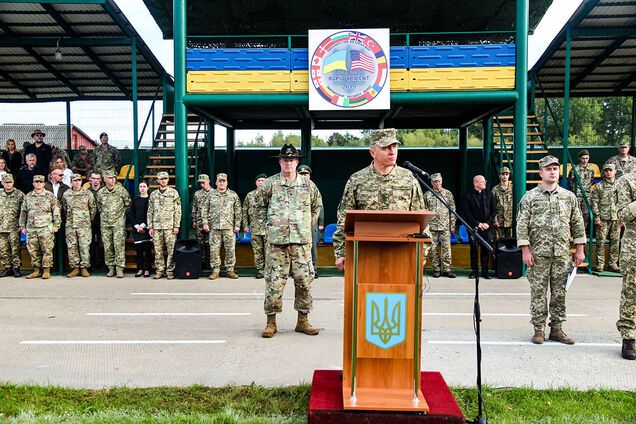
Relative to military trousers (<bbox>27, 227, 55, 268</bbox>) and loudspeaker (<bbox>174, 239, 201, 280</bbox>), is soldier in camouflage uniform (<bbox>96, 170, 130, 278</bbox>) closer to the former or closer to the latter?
military trousers (<bbox>27, 227, 55, 268</bbox>)

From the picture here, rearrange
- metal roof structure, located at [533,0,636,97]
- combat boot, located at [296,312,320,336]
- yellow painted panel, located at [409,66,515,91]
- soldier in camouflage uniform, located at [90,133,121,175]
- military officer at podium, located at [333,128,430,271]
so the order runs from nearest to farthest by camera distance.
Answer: military officer at podium, located at [333,128,430,271]
combat boot, located at [296,312,320,336]
yellow painted panel, located at [409,66,515,91]
metal roof structure, located at [533,0,636,97]
soldier in camouflage uniform, located at [90,133,121,175]

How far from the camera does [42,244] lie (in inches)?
387

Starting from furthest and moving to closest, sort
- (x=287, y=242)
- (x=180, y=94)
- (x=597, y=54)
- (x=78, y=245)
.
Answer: (x=597, y=54), (x=180, y=94), (x=78, y=245), (x=287, y=242)

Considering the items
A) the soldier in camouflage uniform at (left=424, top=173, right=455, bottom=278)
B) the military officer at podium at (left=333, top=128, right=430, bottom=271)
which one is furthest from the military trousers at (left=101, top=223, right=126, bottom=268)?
the military officer at podium at (left=333, top=128, right=430, bottom=271)

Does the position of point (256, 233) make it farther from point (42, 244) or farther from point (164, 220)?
point (42, 244)

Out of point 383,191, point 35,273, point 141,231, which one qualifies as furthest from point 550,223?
point 35,273

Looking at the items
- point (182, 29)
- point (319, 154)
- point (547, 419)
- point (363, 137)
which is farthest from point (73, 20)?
point (547, 419)

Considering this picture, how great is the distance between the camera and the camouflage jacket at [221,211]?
9.73 metres

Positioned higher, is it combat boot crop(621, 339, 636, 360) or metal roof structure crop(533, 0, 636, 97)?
metal roof structure crop(533, 0, 636, 97)

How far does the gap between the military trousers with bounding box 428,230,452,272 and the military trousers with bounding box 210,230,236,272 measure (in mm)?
3640

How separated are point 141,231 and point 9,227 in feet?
7.86

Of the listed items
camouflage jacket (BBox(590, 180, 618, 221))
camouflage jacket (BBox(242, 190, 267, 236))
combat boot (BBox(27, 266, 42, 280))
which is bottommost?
combat boot (BBox(27, 266, 42, 280))

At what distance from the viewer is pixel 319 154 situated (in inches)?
641

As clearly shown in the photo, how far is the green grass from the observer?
347 centimetres
